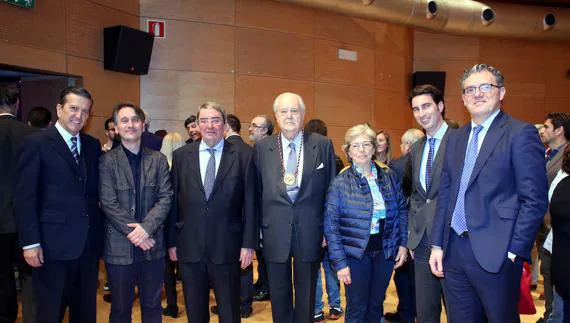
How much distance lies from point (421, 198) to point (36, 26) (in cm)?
465

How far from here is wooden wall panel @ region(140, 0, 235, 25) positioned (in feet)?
21.3

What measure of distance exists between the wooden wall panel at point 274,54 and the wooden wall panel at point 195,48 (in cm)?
19

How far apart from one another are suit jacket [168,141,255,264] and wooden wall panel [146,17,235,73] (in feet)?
13.5

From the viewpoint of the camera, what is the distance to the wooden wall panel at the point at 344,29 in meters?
7.71

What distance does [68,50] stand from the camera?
561 cm

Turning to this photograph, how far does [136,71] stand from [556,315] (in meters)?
5.37

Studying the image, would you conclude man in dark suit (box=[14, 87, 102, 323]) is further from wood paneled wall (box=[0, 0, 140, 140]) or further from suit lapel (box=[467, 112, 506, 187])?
wood paneled wall (box=[0, 0, 140, 140])

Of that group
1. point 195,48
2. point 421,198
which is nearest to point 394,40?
point 195,48

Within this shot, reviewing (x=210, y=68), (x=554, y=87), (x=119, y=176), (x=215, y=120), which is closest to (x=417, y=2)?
(x=210, y=68)

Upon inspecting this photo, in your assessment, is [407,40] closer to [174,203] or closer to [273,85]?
[273,85]

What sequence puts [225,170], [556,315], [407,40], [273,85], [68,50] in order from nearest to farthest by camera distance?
[225,170]
[556,315]
[68,50]
[273,85]
[407,40]

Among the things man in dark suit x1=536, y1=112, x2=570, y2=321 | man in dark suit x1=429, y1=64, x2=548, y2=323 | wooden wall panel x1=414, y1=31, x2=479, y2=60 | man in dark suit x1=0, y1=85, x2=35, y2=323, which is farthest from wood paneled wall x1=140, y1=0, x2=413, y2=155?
man in dark suit x1=429, y1=64, x2=548, y2=323

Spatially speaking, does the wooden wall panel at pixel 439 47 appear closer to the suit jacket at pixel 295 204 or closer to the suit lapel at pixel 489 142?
the suit jacket at pixel 295 204

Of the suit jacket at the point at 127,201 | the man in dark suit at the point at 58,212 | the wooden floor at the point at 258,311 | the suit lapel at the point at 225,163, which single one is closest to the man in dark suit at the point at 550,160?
the wooden floor at the point at 258,311
